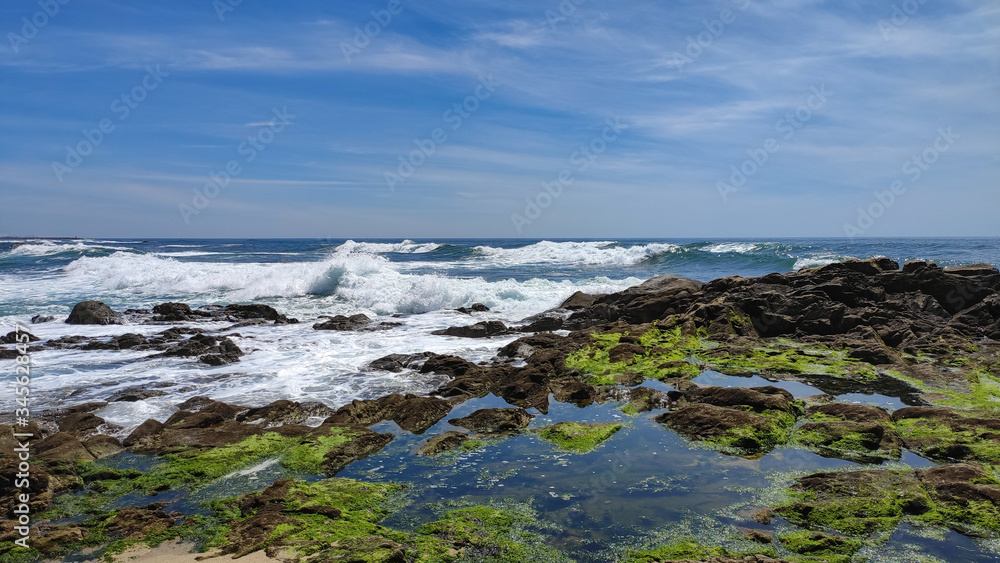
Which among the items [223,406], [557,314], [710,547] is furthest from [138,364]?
[710,547]

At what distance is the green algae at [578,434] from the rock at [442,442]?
1005 mm

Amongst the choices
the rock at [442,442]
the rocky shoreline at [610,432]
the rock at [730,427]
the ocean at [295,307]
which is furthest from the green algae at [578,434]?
the ocean at [295,307]

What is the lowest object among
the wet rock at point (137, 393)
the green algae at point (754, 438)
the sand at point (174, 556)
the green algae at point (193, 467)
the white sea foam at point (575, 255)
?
the wet rock at point (137, 393)

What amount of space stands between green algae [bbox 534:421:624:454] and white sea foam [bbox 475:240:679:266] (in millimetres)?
39406

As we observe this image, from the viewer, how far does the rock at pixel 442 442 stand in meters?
6.63

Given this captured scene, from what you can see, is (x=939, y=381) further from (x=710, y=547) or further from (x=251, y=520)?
(x=251, y=520)

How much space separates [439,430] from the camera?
7.43 m

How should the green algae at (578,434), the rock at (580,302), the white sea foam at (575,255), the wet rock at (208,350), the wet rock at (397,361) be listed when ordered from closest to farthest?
the green algae at (578,434) < the wet rock at (397,361) < the wet rock at (208,350) < the rock at (580,302) < the white sea foam at (575,255)

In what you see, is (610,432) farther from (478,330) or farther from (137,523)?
(478,330)

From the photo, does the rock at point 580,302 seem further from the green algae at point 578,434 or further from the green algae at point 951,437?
the green algae at point 951,437

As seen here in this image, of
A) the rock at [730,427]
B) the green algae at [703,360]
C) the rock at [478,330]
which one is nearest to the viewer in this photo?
the rock at [730,427]

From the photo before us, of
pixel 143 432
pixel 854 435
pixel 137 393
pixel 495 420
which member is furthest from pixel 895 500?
pixel 137 393

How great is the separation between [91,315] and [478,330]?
39.5 feet

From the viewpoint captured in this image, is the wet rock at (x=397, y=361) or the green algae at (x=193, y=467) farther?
the wet rock at (x=397, y=361)
